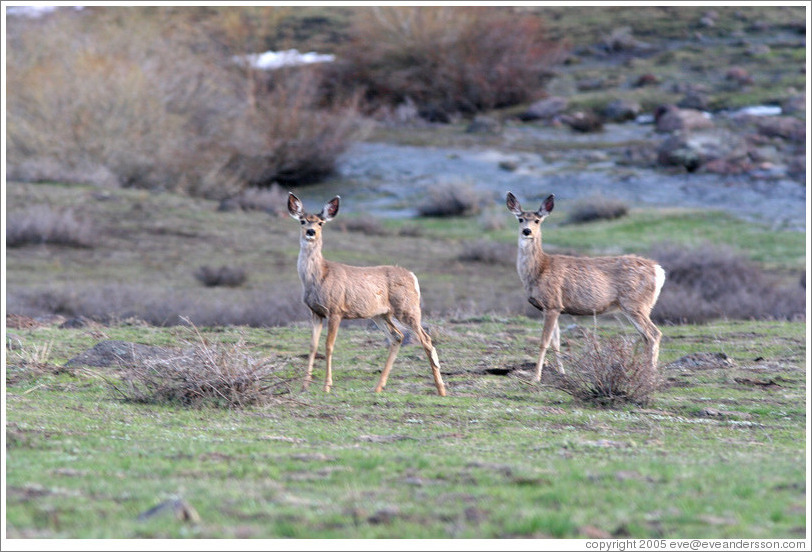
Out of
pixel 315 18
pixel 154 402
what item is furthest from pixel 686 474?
pixel 315 18

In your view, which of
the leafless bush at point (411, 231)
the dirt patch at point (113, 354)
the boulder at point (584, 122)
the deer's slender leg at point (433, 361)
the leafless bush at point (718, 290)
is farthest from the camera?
the boulder at point (584, 122)

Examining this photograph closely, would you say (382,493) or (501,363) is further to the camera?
(501,363)

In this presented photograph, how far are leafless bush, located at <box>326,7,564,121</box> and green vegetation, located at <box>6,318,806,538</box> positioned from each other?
1659 inches

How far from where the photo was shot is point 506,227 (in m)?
33.9

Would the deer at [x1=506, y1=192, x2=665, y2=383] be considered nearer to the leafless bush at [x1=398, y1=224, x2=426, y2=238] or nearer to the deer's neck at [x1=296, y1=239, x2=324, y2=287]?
the deer's neck at [x1=296, y1=239, x2=324, y2=287]

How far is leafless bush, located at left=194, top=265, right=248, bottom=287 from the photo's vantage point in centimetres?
2503

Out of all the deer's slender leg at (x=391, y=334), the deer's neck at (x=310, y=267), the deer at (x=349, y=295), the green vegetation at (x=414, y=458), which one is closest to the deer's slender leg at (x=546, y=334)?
the green vegetation at (x=414, y=458)

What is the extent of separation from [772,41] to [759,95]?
11699 millimetres

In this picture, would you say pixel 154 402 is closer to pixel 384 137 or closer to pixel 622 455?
pixel 622 455

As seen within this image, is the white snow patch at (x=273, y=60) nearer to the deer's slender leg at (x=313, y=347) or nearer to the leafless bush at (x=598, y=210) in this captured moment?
the leafless bush at (x=598, y=210)

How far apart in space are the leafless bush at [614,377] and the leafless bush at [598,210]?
915 inches

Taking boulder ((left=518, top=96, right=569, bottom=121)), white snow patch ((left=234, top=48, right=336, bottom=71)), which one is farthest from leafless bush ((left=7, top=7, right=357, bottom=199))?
boulder ((left=518, top=96, right=569, bottom=121))

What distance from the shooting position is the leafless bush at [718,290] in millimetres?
21516

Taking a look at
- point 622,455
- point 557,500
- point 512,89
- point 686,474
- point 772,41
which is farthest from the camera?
point 772,41
